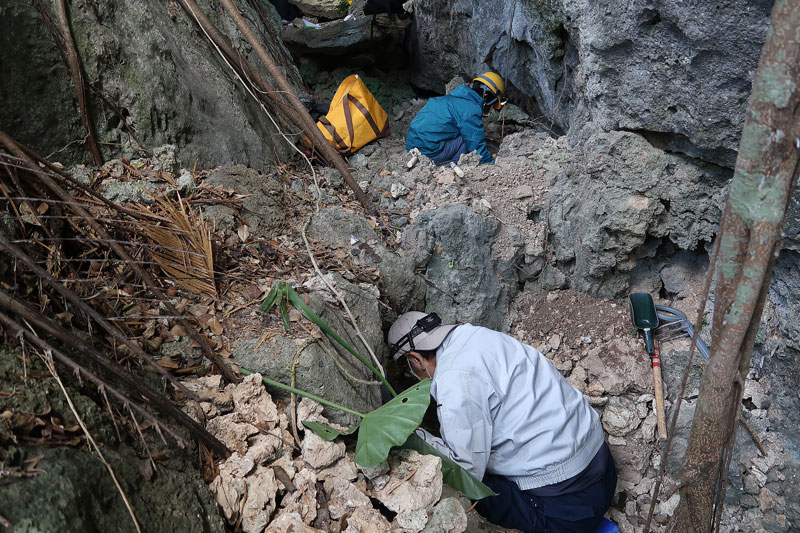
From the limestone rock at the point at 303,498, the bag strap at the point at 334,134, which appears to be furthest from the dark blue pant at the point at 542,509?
the bag strap at the point at 334,134

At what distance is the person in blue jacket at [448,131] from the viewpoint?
4.57 m

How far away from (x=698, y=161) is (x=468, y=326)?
179 centimetres

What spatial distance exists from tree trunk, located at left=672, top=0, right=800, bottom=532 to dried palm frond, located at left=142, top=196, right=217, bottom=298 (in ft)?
6.37

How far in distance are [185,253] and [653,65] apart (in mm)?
2725

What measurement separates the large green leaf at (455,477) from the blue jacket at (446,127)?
296cm

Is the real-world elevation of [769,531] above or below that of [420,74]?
below

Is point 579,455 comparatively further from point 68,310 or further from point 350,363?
point 68,310

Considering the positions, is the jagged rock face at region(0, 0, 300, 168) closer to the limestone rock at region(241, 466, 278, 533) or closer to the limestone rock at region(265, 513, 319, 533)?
the limestone rock at region(241, 466, 278, 533)

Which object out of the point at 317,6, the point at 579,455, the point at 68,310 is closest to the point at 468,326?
the point at 579,455

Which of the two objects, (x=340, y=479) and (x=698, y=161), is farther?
(x=698, y=161)

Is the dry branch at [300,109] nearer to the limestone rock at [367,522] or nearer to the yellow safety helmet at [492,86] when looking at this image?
the yellow safety helmet at [492,86]

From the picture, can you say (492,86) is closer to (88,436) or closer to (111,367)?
(111,367)

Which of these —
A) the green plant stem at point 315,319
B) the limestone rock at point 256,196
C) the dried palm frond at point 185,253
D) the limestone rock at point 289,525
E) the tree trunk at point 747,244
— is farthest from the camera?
the limestone rock at point 256,196

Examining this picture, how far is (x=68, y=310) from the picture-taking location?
1.68 m
